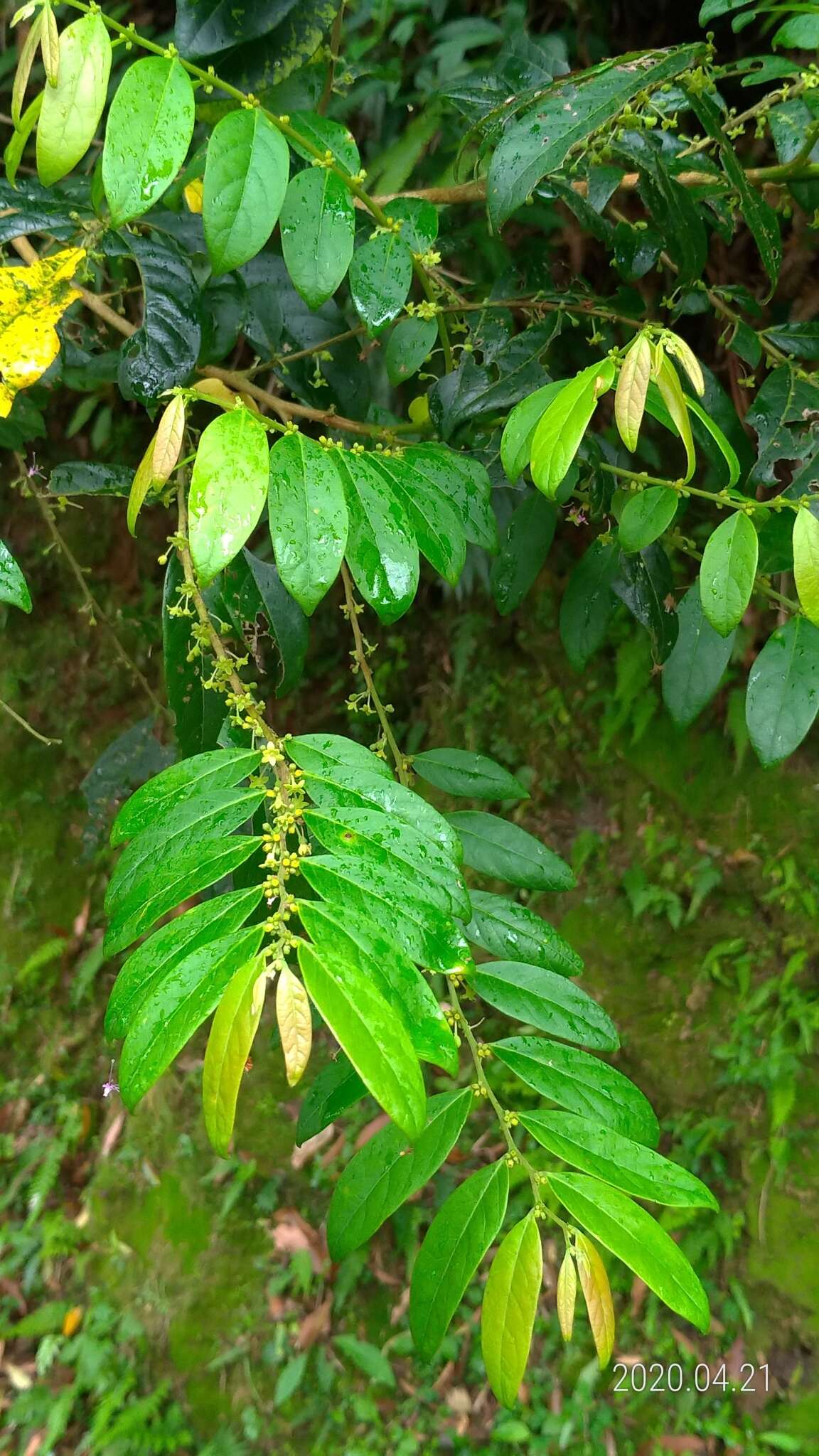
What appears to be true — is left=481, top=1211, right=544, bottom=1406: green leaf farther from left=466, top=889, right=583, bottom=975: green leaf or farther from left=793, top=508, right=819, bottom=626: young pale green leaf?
left=793, top=508, right=819, bottom=626: young pale green leaf

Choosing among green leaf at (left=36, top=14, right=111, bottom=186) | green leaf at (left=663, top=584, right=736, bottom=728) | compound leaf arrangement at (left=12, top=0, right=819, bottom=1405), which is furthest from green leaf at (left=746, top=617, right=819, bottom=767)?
green leaf at (left=36, top=14, right=111, bottom=186)

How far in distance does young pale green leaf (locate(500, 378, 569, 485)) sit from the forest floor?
854 millimetres

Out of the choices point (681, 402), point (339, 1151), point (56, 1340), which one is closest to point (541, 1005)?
point (681, 402)

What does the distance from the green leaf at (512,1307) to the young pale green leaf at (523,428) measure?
23.6 inches

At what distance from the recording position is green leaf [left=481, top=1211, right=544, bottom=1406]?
1.90 ft

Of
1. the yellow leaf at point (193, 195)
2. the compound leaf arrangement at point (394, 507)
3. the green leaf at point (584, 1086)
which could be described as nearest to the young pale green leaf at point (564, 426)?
the compound leaf arrangement at point (394, 507)

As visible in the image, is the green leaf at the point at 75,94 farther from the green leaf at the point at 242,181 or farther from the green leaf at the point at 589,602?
the green leaf at the point at 589,602

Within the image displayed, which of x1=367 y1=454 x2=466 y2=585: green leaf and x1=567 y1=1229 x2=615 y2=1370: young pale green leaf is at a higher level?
x1=367 y1=454 x2=466 y2=585: green leaf

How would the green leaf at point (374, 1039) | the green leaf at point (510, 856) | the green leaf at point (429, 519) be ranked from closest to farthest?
the green leaf at point (374, 1039) → the green leaf at point (429, 519) → the green leaf at point (510, 856)

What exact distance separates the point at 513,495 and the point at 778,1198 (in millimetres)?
1493

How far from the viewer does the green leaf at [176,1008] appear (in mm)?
491

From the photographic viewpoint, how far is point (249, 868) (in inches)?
30.3

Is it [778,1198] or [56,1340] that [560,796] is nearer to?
[778,1198]

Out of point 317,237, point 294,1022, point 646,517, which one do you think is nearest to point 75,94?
point 317,237
